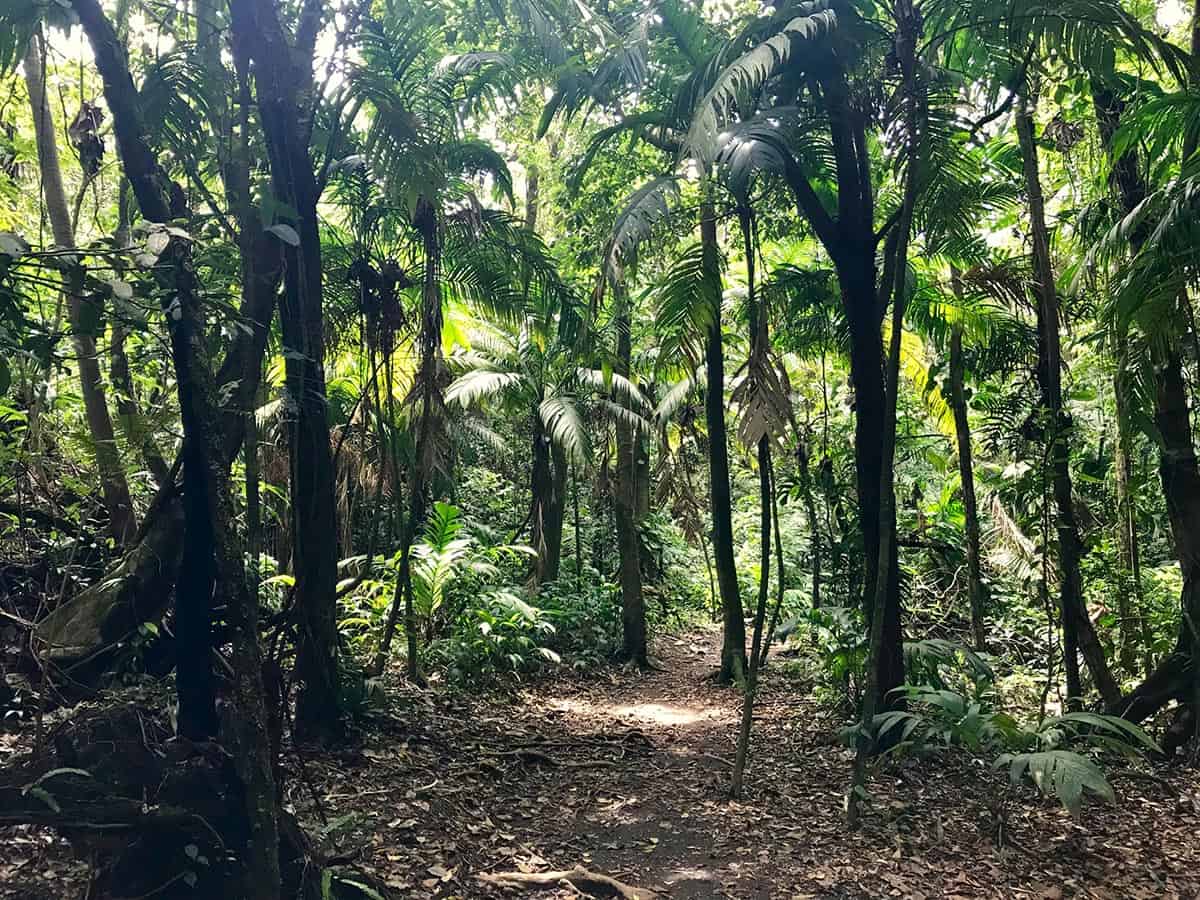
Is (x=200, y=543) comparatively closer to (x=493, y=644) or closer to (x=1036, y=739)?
(x=1036, y=739)

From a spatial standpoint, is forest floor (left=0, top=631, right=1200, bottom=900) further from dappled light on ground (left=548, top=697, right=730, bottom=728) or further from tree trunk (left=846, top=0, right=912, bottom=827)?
dappled light on ground (left=548, top=697, right=730, bottom=728)

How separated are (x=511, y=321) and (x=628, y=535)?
13.2 ft

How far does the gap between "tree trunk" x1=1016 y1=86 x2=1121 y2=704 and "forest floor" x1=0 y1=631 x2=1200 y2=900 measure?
954mm

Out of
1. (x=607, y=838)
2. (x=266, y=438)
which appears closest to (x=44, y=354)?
(x=607, y=838)

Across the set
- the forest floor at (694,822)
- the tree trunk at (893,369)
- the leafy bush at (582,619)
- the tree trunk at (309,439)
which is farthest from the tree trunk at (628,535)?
the tree trunk at (893,369)

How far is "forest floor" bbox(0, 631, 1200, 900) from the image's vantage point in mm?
4363

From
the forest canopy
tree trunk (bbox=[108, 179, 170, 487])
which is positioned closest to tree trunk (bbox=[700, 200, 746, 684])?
the forest canopy

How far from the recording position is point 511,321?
30.7 ft

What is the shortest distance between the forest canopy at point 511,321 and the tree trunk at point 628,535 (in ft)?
4.62

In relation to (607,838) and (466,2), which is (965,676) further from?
(466,2)

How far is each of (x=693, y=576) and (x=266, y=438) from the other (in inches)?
508

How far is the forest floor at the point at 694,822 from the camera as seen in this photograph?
4363 millimetres

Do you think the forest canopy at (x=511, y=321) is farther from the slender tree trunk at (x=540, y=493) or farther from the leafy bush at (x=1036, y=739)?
the slender tree trunk at (x=540, y=493)

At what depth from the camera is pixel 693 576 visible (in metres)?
19.8
